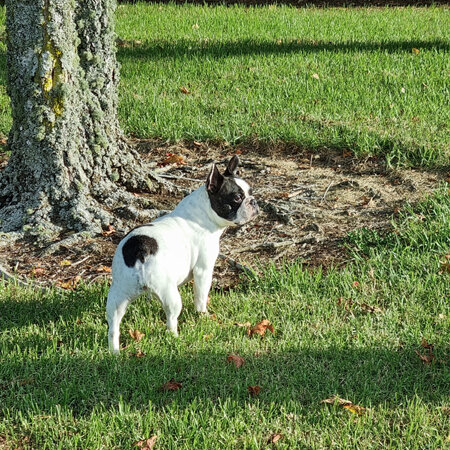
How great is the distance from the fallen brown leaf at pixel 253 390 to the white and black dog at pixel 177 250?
0.65 meters

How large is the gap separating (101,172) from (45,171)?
51 centimetres

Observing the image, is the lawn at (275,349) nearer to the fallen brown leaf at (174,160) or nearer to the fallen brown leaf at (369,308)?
the fallen brown leaf at (369,308)

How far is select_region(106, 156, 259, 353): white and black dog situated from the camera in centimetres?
405

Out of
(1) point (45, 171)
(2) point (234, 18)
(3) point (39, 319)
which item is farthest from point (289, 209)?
→ (2) point (234, 18)

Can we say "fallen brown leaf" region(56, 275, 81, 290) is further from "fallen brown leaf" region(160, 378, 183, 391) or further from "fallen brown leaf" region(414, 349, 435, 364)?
"fallen brown leaf" region(414, 349, 435, 364)

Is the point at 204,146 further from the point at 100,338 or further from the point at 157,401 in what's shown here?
the point at 157,401

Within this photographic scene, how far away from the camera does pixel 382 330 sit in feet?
14.8

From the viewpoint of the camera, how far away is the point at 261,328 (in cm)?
454

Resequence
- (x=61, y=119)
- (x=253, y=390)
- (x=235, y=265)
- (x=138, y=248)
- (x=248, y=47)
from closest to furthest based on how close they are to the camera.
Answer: (x=253, y=390), (x=138, y=248), (x=235, y=265), (x=61, y=119), (x=248, y=47)

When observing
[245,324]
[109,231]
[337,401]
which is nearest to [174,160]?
[109,231]

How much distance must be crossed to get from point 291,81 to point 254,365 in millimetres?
5587

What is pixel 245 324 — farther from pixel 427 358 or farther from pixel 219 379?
pixel 427 358

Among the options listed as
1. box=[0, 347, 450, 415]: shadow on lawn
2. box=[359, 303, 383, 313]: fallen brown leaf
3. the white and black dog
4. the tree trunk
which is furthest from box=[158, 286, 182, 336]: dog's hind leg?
the tree trunk

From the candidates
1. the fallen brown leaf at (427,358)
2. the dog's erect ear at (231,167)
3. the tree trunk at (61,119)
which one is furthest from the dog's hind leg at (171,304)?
the tree trunk at (61,119)
